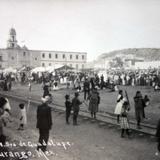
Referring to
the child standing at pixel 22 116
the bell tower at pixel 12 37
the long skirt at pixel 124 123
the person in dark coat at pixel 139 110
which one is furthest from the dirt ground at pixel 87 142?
the bell tower at pixel 12 37

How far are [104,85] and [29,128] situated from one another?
14.2 meters

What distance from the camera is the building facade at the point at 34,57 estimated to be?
5328 cm

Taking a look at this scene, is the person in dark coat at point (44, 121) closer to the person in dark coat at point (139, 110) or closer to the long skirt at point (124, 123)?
the long skirt at point (124, 123)

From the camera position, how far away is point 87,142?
9.32m

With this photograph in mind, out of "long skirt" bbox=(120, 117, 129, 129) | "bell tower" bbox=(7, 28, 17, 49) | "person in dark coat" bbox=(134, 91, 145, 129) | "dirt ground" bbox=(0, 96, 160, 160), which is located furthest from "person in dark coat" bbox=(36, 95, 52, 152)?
"bell tower" bbox=(7, 28, 17, 49)

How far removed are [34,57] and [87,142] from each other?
54812mm

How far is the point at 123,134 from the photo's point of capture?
1023 centimetres

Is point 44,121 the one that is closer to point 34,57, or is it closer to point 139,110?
point 139,110

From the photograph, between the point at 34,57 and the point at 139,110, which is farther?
the point at 34,57

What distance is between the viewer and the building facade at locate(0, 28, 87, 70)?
53.3m

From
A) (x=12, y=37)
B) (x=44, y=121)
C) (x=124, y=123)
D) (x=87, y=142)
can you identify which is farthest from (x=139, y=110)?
(x=12, y=37)

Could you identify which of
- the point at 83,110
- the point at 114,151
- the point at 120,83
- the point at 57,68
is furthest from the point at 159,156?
the point at 57,68

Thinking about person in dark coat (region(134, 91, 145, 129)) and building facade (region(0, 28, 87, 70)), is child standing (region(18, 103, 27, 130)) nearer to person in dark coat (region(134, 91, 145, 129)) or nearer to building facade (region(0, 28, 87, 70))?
person in dark coat (region(134, 91, 145, 129))

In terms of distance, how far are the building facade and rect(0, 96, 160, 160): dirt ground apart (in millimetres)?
38351
